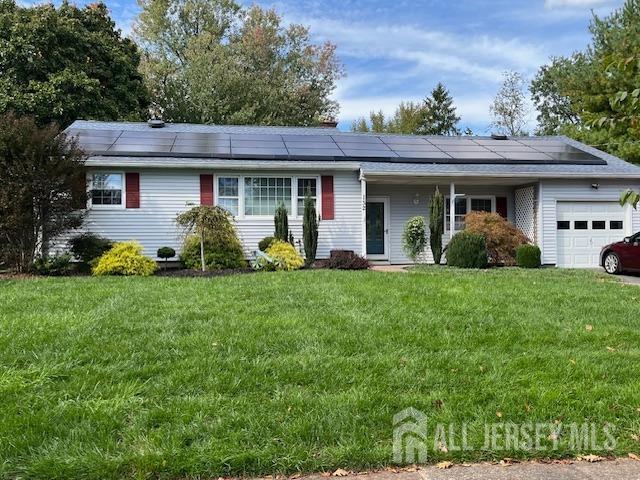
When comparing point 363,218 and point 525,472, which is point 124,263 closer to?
point 363,218

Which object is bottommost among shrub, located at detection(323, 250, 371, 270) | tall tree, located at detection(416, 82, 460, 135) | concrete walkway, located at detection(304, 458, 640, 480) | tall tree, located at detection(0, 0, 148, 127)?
concrete walkway, located at detection(304, 458, 640, 480)

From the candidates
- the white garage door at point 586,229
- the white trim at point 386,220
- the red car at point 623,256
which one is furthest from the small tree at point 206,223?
the white garage door at point 586,229

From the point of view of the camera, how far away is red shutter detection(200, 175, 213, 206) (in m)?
14.1

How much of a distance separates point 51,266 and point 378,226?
361 inches

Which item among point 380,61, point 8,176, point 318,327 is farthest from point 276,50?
point 318,327

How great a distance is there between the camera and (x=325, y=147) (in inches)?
627

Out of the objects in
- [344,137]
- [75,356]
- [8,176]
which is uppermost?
[344,137]

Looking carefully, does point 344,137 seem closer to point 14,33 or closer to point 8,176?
point 8,176

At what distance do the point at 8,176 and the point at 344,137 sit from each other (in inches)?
416

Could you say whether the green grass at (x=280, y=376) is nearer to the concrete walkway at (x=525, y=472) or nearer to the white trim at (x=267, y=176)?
the concrete walkway at (x=525, y=472)

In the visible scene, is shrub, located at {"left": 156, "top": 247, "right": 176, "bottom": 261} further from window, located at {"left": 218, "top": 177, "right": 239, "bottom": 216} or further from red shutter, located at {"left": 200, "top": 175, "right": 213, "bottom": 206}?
window, located at {"left": 218, "top": 177, "right": 239, "bottom": 216}

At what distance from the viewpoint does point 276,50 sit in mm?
34438

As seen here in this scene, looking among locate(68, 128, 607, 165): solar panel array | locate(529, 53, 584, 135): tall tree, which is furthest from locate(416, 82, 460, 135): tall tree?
locate(68, 128, 607, 165): solar panel array

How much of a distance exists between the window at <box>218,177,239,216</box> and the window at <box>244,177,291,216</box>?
0.27m
